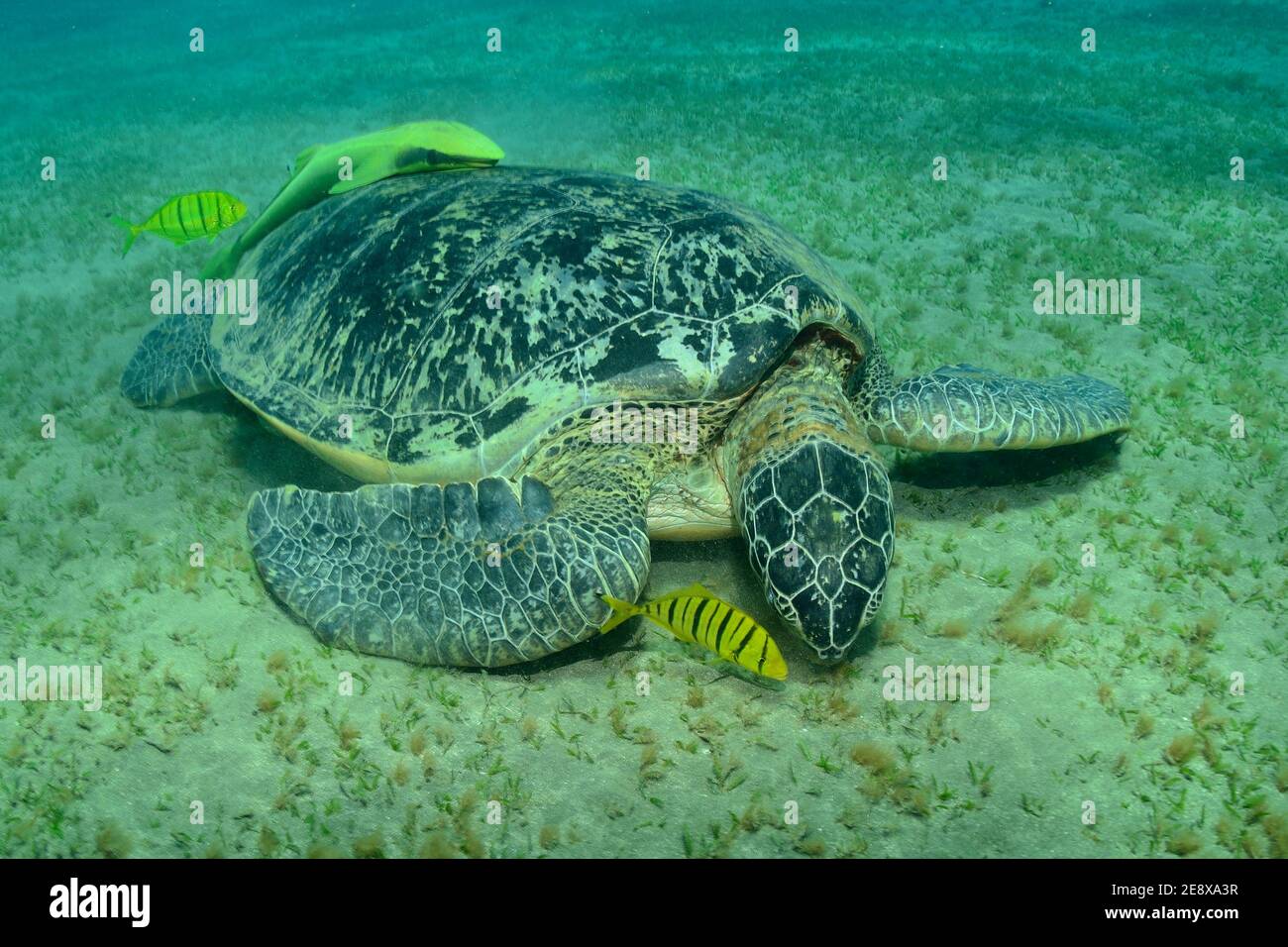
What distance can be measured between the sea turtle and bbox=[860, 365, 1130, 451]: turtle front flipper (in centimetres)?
1

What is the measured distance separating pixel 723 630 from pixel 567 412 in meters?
1.31

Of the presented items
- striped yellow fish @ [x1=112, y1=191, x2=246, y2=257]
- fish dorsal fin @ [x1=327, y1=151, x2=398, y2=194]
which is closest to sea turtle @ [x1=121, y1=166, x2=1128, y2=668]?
fish dorsal fin @ [x1=327, y1=151, x2=398, y2=194]

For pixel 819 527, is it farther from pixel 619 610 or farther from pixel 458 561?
pixel 458 561

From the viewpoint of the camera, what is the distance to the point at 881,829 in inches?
108

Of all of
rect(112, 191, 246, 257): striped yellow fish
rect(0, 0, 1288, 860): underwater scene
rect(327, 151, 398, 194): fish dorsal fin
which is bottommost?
rect(0, 0, 1288, 860): underwater scene

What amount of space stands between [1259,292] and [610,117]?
394 inches

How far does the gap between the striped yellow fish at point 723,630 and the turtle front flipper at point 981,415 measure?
72.2 inches

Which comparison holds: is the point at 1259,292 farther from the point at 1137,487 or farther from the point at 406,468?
the point at 406,468

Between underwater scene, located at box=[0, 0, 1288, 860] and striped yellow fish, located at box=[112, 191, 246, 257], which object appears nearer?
underwater scene, located at box=[0, 0, 1288, 860]

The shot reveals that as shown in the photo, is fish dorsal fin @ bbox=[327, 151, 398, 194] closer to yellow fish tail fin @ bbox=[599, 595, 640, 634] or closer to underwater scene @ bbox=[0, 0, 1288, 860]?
underwater scene @ bbox=[0, 0, 1288, 860]

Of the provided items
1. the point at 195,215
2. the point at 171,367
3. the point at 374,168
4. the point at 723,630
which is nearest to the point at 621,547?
the point at 723,630

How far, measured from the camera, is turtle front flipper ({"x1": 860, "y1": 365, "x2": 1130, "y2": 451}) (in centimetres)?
407

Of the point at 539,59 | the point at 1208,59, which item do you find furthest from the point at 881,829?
the point at 539,59

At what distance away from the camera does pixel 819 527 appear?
3.09 m
